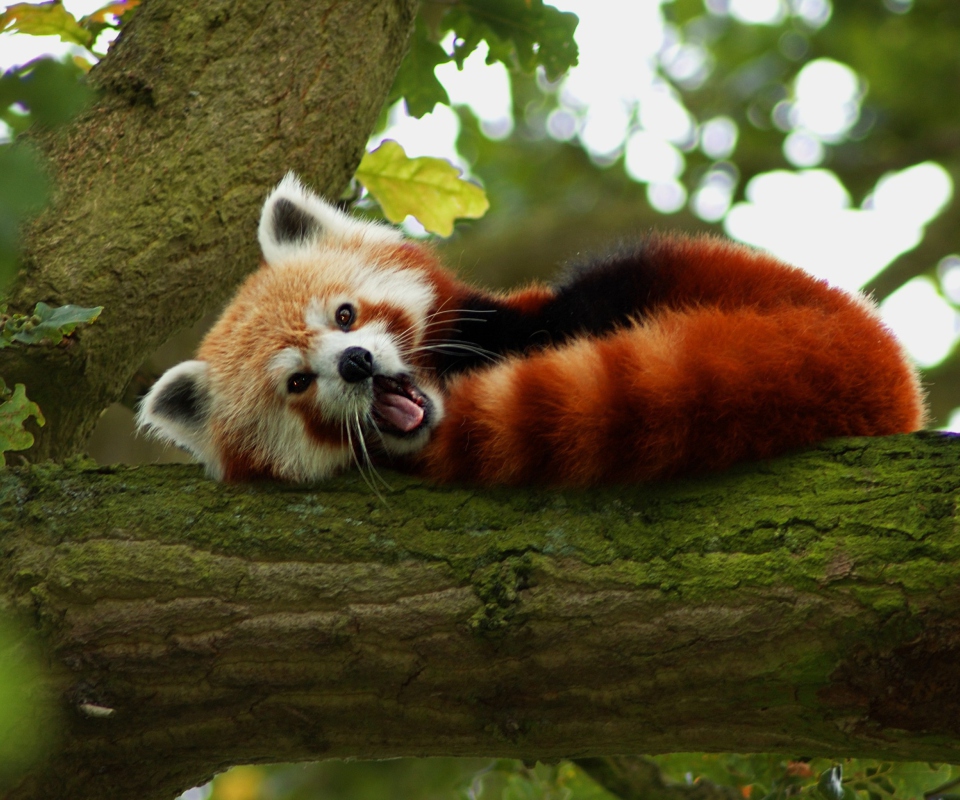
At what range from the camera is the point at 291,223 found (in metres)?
3.17

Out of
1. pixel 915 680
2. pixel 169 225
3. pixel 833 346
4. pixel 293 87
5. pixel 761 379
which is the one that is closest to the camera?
pixel 915 680

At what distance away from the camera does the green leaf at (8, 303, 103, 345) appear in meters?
2.16

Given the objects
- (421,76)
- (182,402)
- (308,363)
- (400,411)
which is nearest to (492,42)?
(421,76)

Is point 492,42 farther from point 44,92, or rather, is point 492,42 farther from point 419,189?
point 44,92

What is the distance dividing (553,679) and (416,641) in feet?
0.95

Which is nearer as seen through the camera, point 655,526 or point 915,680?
point 915,680

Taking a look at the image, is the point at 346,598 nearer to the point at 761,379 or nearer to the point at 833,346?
the point at 761,379

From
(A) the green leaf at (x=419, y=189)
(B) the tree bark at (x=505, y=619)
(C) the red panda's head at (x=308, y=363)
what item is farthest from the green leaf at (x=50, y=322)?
(A) the green leaf at (x=419, y=189)

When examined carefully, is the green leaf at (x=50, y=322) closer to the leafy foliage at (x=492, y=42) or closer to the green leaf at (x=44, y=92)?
the green leaf at (x=44, y=92)

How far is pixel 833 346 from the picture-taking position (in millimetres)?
2393

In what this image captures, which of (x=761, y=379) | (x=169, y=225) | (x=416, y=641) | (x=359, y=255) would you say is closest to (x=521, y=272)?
(x=359, y=255)

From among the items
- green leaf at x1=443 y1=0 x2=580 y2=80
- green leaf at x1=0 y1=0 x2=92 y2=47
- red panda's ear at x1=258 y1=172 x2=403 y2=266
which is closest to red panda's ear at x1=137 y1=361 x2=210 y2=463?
red panda's ear at x1=258 y1=172 x2=403 y2=266

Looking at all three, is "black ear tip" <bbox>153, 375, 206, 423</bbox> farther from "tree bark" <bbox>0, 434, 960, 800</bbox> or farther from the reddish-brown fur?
the reddish-brown fur

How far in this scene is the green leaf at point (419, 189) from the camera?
365cm
